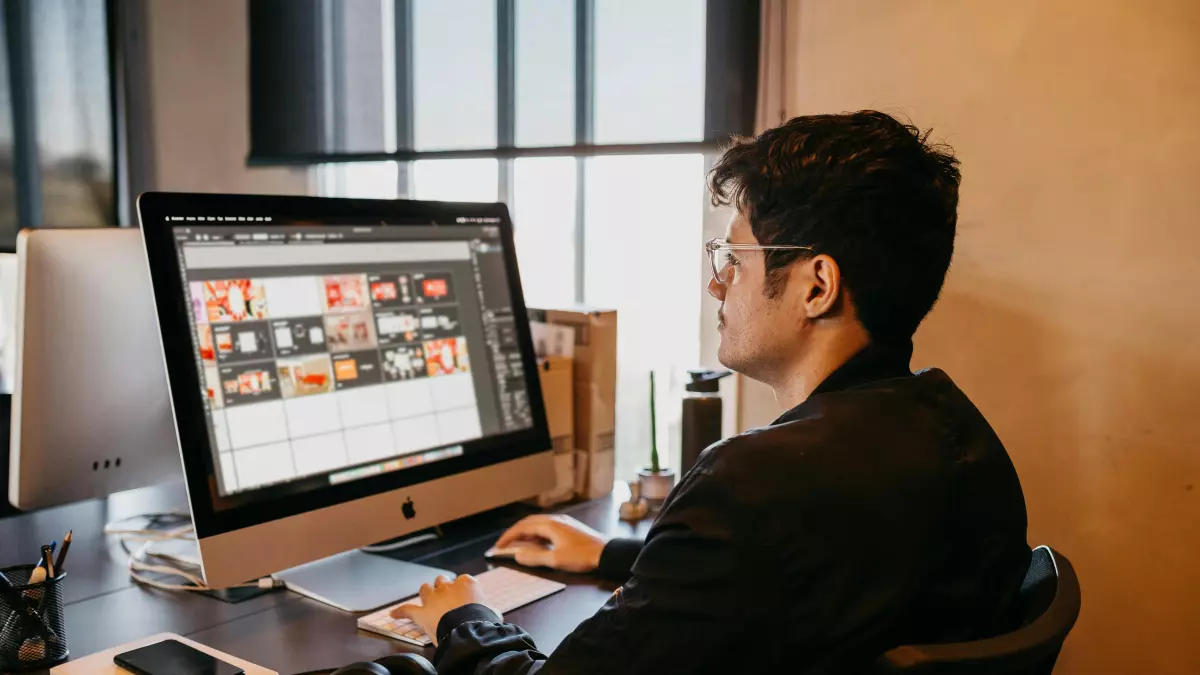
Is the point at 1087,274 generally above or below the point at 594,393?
above

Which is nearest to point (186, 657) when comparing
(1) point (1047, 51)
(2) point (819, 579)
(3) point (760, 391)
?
(2) point (819, 579)

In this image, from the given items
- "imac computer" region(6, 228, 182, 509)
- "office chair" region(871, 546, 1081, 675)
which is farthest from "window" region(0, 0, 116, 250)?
"office chair" region(871, 546, 1081, 675)

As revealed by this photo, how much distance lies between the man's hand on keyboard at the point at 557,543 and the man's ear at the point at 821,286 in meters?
0.57

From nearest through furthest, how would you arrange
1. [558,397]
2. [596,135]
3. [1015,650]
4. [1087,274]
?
[1015,650]
[1087,274]
[558,397]
[596,135]

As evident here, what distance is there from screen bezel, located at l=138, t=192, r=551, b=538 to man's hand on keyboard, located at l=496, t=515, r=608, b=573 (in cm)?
12

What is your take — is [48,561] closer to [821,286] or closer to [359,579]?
[359,579]

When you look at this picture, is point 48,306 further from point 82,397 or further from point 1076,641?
point 1076,641

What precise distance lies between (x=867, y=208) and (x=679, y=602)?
0.45 meters

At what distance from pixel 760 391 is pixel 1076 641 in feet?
2.46

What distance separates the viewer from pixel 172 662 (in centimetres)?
102

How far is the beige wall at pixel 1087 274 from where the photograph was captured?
1614 millimetres

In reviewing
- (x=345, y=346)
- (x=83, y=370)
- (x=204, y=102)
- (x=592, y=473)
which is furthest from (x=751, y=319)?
(x=204, y=102)

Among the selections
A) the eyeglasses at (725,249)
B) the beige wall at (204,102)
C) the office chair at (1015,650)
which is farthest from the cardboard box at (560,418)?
the beige wall at (204,102)

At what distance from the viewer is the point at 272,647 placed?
114 cm
